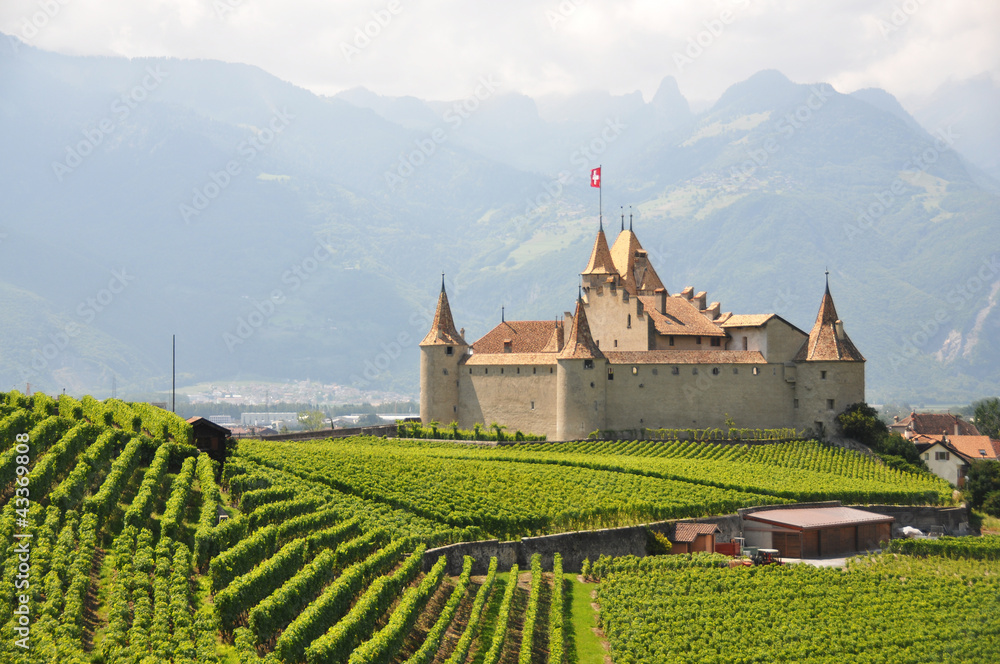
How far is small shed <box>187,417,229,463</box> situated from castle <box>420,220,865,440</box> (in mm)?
24757

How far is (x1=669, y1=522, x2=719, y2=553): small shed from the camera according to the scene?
135 feet

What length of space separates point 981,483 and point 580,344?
24.4 meters

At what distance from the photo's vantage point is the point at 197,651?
759 inches

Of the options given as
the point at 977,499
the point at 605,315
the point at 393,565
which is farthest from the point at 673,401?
the point at 393,565

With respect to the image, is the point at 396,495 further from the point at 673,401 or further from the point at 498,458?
the point at 673,401

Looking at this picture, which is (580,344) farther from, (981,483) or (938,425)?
(938,425)

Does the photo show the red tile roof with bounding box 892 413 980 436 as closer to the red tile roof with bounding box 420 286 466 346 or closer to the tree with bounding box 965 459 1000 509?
the tree with bounding box 965 459 1000 509

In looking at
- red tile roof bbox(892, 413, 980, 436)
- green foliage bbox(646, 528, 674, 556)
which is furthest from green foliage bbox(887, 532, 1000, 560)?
red tile roof bbox(892, 413, 980, 436)

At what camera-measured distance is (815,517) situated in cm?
4503

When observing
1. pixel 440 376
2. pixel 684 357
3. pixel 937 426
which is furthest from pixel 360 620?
pixel 937 426

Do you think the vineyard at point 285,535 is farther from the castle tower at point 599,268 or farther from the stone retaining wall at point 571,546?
the castle tower at point 599,268

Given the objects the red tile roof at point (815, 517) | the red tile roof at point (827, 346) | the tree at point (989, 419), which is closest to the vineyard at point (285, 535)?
the red tile roof at point (815, 517)

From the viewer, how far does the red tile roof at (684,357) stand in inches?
2440

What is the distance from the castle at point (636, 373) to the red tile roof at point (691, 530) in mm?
18017
